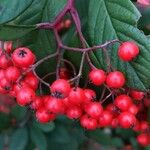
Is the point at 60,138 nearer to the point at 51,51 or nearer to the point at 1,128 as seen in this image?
the point at 1,128

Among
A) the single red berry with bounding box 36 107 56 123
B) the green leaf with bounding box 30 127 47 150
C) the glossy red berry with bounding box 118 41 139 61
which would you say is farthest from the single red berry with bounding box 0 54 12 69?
the green leaf with bounding box 30 127 47 150

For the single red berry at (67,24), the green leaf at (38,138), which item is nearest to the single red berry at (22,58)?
the single red berry at (67,24)

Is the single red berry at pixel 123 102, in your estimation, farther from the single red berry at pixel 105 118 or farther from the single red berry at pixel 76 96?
the single red berry at pixel 76 96

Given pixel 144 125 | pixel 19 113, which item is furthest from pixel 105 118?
pixel 19 113

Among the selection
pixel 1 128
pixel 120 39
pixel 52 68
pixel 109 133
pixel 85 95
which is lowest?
pixel 109 133

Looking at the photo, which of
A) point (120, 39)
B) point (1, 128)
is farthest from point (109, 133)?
point (120, 39)

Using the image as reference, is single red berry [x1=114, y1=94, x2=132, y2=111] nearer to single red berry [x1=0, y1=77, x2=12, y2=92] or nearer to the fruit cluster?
the fruit cluster
